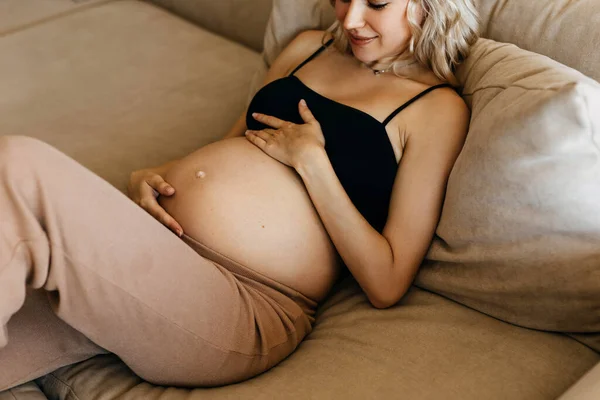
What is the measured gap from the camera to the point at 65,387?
3.80 feet

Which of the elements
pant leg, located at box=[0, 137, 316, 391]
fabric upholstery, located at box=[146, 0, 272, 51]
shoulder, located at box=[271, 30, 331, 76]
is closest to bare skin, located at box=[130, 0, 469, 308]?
pant leg, located at box=[0, 137, 316, 391]

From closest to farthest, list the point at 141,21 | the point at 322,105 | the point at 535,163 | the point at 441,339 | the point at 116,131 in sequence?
the point at 535,163, the point at 441,339, the point at 322,105, the point at 116,131, the point at 141,21

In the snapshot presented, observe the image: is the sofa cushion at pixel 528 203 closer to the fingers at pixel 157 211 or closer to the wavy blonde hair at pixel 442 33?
the wavy blonde hair at pixel 442 33

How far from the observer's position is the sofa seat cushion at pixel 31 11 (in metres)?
2.28

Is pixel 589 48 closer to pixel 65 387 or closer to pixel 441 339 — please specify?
pixel 441 339

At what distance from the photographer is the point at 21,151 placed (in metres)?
0.97

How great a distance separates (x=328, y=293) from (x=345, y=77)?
475 millimetres

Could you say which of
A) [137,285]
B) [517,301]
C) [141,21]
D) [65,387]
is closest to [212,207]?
[137,285]

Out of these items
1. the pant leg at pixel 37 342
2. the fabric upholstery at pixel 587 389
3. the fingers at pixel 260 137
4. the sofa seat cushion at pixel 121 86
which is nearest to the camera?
the fabric upholstery at pixel 587 389

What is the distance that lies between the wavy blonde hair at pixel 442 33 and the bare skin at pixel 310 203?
0.04 m

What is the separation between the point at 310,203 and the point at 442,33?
42 centimetres

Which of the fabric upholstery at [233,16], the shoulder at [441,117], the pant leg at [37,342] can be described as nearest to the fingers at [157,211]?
the pant leg at [37,342]

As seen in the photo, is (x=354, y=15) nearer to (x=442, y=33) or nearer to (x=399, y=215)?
(x=442, y=33)

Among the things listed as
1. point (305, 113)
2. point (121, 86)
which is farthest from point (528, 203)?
point (121, 86)
